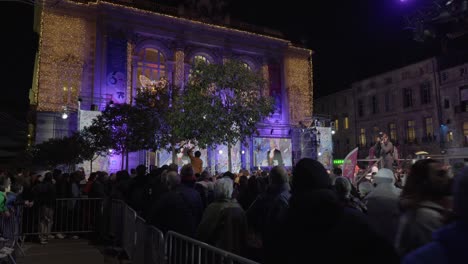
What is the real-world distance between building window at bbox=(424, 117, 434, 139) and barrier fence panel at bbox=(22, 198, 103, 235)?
3323 centimetres

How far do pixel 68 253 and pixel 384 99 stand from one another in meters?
38.0

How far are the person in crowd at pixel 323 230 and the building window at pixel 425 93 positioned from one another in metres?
37.5

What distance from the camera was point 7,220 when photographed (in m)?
7.30

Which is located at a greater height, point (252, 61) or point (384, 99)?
point (252, 61)

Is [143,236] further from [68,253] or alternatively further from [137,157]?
[137,157]

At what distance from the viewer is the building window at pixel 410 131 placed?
36338 mm

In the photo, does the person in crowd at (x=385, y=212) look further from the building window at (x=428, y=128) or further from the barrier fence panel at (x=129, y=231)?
the building window at (x=428, y=128)

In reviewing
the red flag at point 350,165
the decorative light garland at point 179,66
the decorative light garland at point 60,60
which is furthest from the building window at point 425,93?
the decorative light garland at point 60,60

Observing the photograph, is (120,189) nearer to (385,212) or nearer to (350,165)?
(350,165)

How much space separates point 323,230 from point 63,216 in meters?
9.63

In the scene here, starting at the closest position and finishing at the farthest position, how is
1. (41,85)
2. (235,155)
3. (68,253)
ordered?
(68,253) < (41,85) < (235,155)

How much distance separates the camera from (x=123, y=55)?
1042 inches

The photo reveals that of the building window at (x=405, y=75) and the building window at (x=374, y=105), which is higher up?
the building window at (x=405, y=75)

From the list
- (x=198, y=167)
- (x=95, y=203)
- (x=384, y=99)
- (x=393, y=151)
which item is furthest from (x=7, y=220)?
(x=384, y=99)
